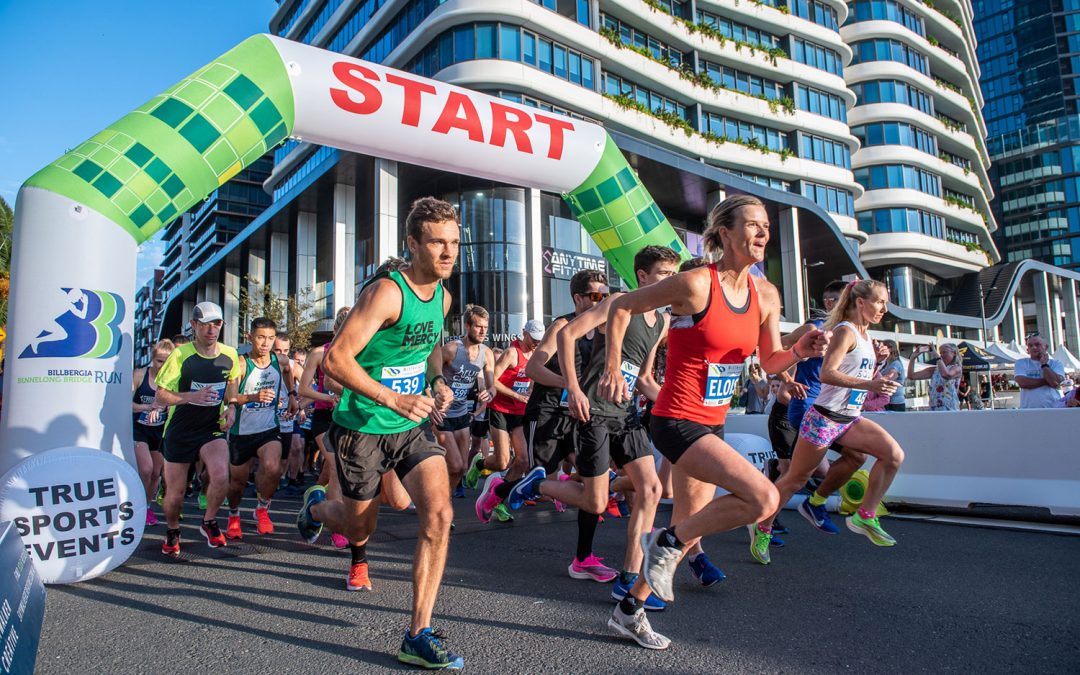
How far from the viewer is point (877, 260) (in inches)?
1735

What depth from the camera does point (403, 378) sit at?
11.4ft

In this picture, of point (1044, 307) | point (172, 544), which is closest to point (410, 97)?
point (172, 544)

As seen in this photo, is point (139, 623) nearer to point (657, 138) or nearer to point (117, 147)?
point (117, 147)

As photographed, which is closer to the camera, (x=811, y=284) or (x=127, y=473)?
(x=127, y=473)

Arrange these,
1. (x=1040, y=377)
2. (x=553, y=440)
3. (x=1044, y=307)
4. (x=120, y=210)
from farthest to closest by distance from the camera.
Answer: (x=1044, y=307) < (x=1040, y=377) < (x=120, y=210) < (x=553, y=440)

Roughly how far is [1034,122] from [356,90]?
10114 centimetres

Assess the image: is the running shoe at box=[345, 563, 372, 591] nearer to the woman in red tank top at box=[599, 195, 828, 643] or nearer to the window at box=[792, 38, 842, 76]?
the woman in red tank top at box=[599, 195, 828, 643]

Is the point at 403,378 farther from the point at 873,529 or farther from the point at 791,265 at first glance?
the point at 791,265

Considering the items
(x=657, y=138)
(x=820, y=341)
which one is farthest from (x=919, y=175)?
(x=820, y=341)

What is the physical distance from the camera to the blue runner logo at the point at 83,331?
5.25 meters

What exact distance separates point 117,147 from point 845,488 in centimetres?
699

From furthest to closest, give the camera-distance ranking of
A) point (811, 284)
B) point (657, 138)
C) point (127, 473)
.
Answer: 1. point (811, 284)
2. point (657, 138)
3. point (127, 473)

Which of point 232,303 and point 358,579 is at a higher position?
point 232,303

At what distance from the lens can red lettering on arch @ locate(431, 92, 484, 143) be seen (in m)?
7.87
